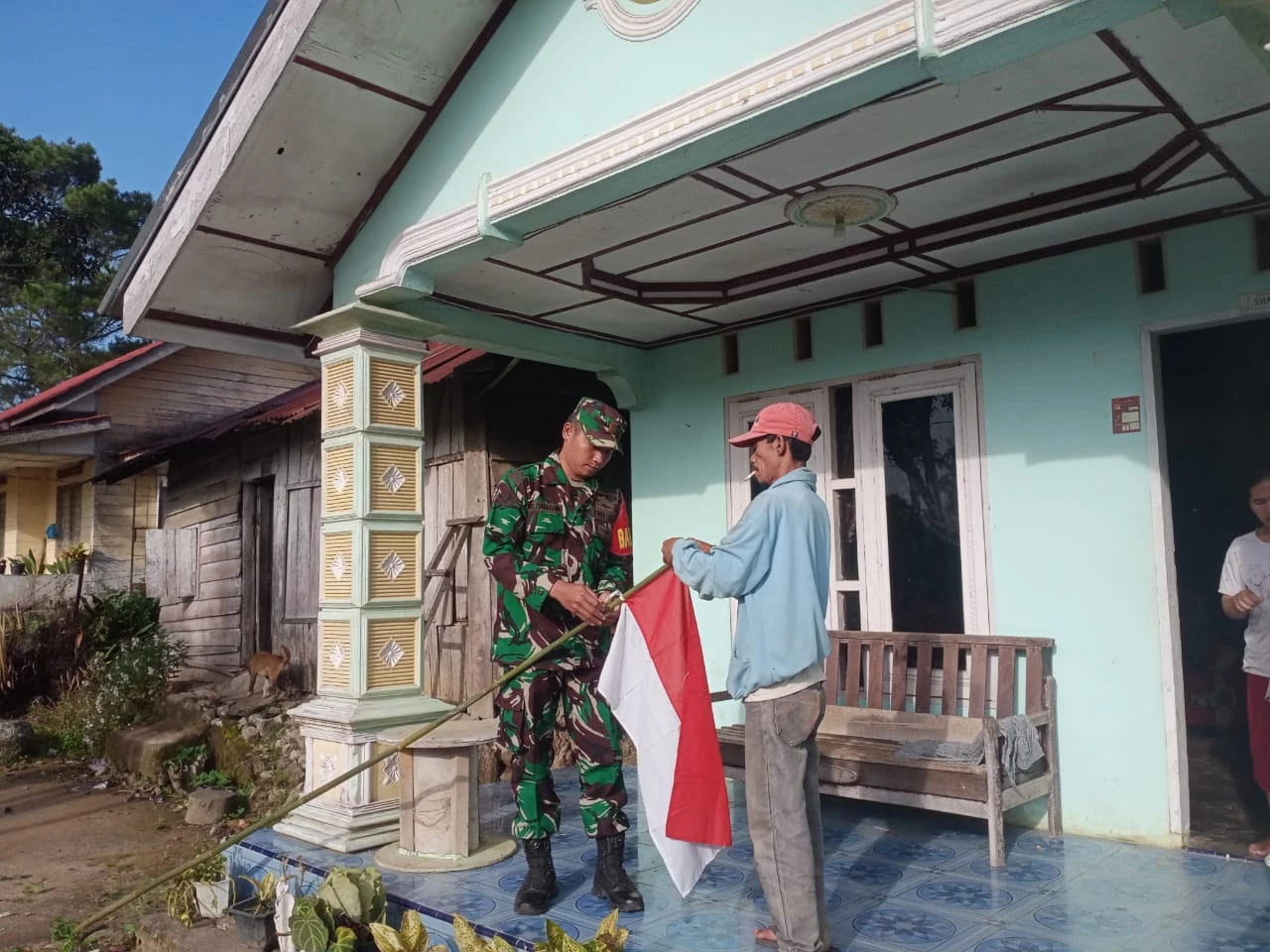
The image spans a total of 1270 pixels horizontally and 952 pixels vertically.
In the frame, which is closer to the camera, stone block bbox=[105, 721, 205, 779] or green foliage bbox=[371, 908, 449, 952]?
green foliage bbox=[371, 908, 449, 952]

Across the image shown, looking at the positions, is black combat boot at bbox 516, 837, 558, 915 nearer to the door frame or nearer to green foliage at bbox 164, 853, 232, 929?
green foliage at bbox 164, 853, 232, 929

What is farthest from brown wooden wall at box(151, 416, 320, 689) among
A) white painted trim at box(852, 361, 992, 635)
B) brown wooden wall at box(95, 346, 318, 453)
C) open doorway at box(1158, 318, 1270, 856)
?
open doorway at box(1158, 318, 1270, 856)

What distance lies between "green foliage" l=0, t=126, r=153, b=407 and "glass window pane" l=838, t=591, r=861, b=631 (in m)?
21.3

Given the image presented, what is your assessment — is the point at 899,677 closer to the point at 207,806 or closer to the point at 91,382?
the point at 207,806

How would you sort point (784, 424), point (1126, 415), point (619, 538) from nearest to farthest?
point (784, 424) → point (619, 538) → point (1126, 415)

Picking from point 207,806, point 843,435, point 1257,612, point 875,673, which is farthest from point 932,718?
point 207,806

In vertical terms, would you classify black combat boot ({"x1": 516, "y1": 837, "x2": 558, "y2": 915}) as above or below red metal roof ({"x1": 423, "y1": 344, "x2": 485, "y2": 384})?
below

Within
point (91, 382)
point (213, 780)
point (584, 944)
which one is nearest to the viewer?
point (584, 944)

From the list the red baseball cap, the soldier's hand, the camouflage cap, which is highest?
the camouflage cap

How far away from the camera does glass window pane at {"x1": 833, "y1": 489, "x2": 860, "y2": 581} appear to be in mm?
5852

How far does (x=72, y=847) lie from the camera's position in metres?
6.84

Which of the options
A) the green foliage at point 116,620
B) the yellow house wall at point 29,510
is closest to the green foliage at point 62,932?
the green foliage at point 116,620

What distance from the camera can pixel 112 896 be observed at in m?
5.73

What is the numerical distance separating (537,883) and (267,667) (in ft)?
21.9
